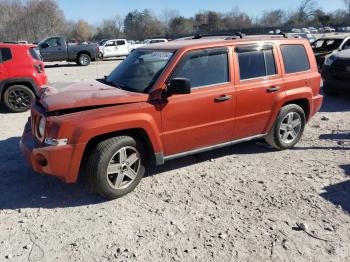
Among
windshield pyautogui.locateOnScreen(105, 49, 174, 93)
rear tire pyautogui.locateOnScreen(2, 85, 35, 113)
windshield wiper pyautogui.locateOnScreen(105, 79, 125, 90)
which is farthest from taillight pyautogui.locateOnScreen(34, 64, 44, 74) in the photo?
windshield wiper pyautogui.locateOnScreen(105, 79, 125, 90)

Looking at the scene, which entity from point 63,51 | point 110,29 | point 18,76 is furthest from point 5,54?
point 110,29

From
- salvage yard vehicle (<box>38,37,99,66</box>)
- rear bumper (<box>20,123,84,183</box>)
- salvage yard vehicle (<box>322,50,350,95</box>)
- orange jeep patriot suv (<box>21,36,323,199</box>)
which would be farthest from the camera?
salvage yard vehicle (<box>38,37,99,66</box>)

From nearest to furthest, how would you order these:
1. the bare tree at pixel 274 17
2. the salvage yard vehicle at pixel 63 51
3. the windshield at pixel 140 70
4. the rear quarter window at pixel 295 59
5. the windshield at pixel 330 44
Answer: the windshield at pixel 140 70 < the rear quarter window at pixel 295 59 < the windshield at pixel 330 44 < the salvage yard vehicle at pixel 63 51 < the bare tree at pixel 274 17

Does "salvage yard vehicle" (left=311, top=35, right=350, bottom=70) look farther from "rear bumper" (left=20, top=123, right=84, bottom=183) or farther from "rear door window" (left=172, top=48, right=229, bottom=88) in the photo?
"rear bumper" (left=20, top=123, right=84, bottom=183)

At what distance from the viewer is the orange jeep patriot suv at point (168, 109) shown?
411 centimetres

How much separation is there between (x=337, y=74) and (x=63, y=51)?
17.9 m

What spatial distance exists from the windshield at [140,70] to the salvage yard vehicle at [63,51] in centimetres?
1913

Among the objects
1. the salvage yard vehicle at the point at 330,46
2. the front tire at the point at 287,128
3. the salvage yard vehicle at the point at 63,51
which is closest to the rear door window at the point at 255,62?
the front tire at the point at 287,128

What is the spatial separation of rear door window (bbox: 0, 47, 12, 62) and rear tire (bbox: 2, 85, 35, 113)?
68cm

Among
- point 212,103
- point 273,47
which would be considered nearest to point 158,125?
point 212,103

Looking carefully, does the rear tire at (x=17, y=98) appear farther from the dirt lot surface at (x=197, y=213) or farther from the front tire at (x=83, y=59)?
the front tire at (x=83, y=59)

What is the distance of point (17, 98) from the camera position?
9164 millimetres

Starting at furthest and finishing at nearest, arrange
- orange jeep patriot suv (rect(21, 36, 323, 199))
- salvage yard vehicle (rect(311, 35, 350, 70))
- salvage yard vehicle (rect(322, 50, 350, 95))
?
salvage yard vehicle (rect(311, 35, 350, 70)) < salvage yard vehicle (rect(322, 50, 350, 95)) < orange jeep patriot suv (rect(21, 36, 323, 199))

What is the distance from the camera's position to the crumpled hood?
413 cm
